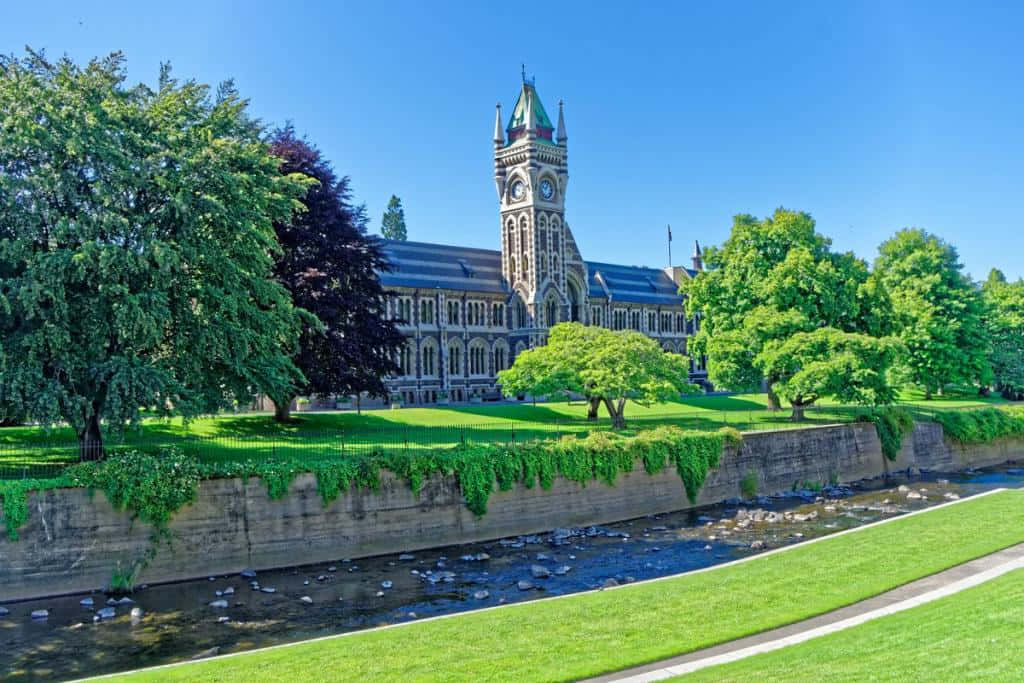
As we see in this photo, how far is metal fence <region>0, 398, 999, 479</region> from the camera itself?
27.6m

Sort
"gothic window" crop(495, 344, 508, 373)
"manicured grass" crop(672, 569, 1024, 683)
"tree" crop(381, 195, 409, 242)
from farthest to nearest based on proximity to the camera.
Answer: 1. "tree" crop(381, 195, 409, 242)
2. "gothic window" crop(495, 344, 508, 373)
3. "manicured grass" crop(672, 569, 1024, 683)

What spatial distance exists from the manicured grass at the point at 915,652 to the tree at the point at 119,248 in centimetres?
1898

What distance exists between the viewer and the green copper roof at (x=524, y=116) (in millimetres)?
77438

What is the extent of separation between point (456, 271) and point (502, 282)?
17.0 feet

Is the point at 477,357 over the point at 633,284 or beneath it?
beneath

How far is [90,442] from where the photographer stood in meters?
26.5

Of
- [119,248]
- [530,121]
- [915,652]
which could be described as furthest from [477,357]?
[915,652]

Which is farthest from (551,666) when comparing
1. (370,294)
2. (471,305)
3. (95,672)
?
(471,305)

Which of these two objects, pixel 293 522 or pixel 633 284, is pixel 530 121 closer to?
pixel 633 284

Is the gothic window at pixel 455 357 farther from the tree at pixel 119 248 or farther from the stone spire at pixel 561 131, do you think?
the tree at pixel 119 248

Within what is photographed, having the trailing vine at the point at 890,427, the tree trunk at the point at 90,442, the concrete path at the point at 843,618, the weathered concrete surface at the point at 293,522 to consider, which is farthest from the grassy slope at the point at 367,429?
the concrete path at the point at 843,618

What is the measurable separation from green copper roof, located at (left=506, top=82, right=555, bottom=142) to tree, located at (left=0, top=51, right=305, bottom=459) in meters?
51.5

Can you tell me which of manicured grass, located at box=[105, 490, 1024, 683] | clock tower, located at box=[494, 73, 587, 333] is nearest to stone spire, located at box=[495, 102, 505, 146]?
clock tower, located at box=[494, 73, 587, 333]

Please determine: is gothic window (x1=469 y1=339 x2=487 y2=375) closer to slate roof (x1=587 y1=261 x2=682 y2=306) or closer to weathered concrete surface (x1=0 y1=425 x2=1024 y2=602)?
slate roof (x1=587 y1=261 x2=682 y2=306)
